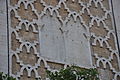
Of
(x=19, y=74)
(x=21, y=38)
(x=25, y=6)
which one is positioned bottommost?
(x=19, y=74)

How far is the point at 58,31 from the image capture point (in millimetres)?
7031

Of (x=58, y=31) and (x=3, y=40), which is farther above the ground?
(x=58, y=31)

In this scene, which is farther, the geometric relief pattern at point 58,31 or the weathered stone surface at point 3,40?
the geometric relief pattern at point 58,31

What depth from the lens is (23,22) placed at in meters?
6.80

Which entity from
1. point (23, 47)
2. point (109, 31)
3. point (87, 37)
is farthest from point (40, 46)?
point (109, 31)

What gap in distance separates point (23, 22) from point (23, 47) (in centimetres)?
42

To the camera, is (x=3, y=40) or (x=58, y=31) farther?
(x=58, y=31)

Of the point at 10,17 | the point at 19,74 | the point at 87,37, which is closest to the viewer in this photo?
the point at 19,74

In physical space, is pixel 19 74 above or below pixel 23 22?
below

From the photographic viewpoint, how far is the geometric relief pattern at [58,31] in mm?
6516

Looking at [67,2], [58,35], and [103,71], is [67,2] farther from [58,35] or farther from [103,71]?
[103,71]

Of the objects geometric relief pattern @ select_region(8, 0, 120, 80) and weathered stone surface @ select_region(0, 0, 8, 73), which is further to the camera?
geometric relief pattern @ select_region(8, 0, 120, 80)

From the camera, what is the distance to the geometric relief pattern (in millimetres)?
6516

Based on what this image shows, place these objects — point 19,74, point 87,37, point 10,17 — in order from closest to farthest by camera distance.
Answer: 1. point 19,74
2. point 10,17
3. point 87,37
